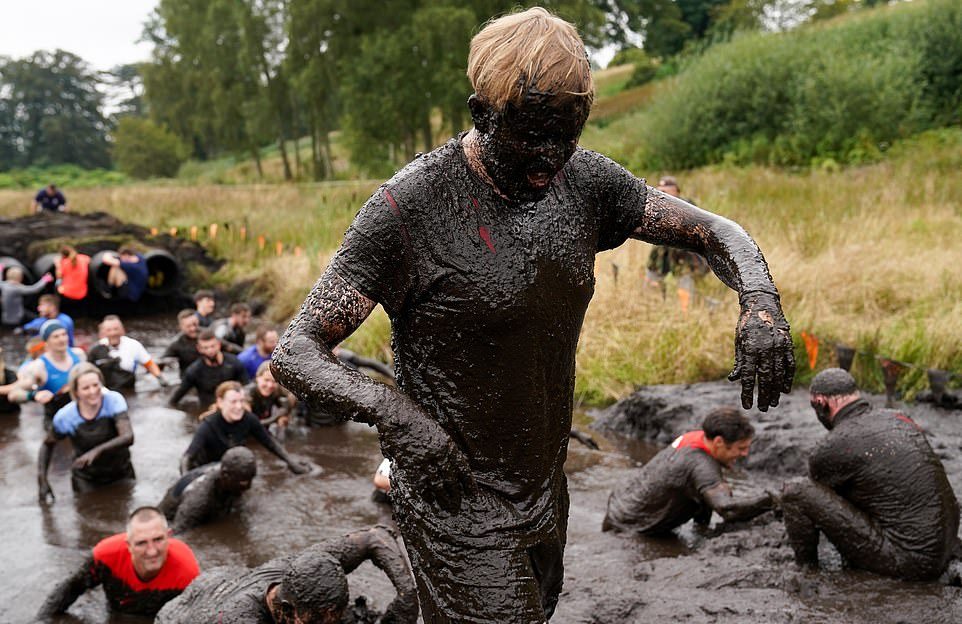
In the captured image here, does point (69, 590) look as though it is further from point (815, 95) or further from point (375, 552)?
point (815, 95)

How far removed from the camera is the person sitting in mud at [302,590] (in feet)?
13.9

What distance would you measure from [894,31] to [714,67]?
5.20 m

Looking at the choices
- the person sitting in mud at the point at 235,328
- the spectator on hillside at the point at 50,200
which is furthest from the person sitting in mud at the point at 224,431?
the spectator on hillside at the point at 50,200

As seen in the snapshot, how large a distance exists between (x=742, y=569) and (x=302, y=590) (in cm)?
252

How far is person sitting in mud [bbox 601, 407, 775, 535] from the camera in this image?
5.88 metres

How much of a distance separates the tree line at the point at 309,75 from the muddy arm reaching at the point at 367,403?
12494 millimetres

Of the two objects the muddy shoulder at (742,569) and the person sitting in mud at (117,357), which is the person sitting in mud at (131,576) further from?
the person sitting in mud at (117,357)

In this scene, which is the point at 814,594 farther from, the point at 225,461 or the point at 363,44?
the point at 363,44

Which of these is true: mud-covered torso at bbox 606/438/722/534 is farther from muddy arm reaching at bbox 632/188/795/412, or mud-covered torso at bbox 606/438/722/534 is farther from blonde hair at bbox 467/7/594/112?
blonde hair at bbox 467/7/594/112

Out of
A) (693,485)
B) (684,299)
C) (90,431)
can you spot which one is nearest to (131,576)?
(90,431)

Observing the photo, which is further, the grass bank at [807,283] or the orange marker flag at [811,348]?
the grass bank at [807,283]

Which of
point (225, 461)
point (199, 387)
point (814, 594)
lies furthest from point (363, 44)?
point (814, 594)

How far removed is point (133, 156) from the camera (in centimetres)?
5309

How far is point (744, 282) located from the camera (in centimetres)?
218
